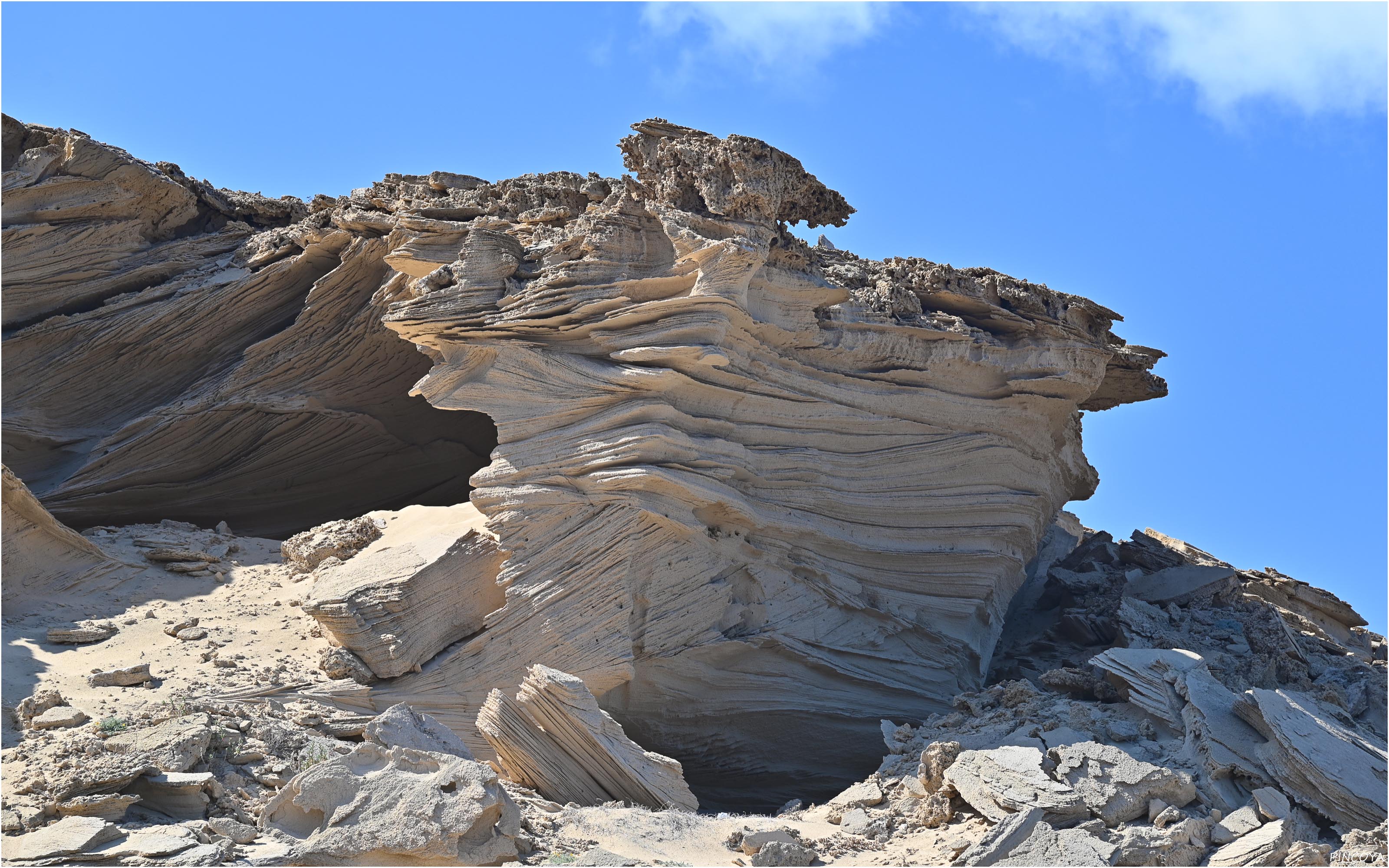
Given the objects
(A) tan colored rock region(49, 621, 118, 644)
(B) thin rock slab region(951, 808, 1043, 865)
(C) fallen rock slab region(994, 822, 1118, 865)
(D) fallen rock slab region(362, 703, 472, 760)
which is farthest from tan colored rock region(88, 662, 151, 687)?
(C) fallen rock slab region(994, 822, 1118, 865)

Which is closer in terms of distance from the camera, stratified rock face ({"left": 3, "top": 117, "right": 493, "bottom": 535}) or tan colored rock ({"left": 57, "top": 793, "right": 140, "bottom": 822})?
tan colored rock ({"left": 57, "top": 793, "right": 140, "bottom": 822})

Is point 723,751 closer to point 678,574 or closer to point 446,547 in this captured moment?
point 678,574

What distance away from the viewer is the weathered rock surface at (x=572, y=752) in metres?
10.4

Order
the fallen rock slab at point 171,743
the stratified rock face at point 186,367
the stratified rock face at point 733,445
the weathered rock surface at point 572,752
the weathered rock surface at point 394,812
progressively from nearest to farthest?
the weathered rock surface at point 394,812, the fallen rock slab at point 171,743, the weathered rock surface at point 572,752, the stratified rock face at point 733,445, the stratified rock face at point 186,367

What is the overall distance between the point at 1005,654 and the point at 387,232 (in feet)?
26.7

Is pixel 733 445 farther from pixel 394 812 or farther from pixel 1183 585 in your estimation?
pixel 1183 585

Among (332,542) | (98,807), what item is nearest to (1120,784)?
(98,807)

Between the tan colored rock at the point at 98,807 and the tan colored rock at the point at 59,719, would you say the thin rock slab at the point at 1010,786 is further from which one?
the tan colored rock at the point at 59,719

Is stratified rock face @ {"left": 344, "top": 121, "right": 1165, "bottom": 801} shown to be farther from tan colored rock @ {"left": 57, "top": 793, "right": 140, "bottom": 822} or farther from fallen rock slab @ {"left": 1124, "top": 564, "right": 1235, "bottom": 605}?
tan colored rock @ {"left": 57, "top": 793, "right": 140, "bottom": 822}

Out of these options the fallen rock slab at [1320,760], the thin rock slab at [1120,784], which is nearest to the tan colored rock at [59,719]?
the thin rock slab at [1120,784]

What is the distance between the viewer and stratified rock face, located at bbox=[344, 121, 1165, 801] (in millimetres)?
12148

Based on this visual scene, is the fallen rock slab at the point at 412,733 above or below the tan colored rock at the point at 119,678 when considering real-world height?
above

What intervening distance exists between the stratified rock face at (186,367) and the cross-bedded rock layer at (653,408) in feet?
0.14

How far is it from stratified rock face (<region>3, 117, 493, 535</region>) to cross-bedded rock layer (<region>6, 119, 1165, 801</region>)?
4cm
